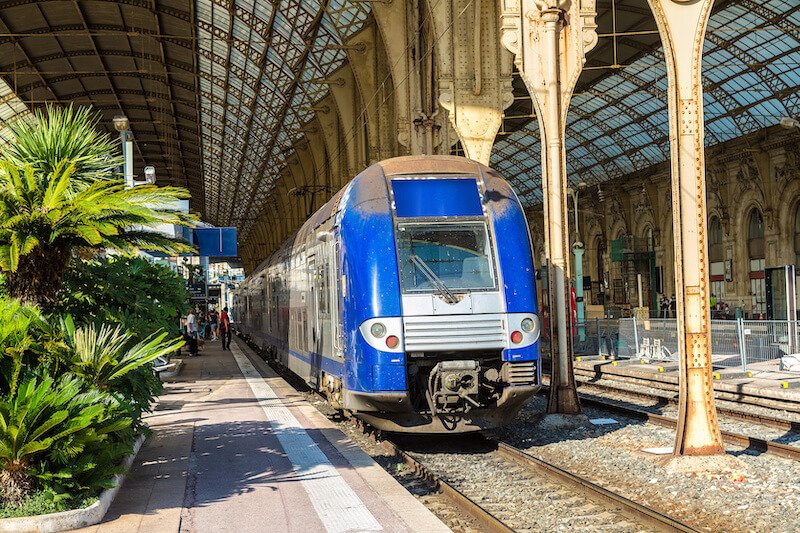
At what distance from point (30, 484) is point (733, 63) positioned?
40197 mm

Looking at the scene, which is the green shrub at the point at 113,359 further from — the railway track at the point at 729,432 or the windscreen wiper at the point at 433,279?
the railway track at the point at 729,432

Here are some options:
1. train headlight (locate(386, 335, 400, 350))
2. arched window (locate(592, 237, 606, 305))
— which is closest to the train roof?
train headlight (locate(386, 335, 400, 350))

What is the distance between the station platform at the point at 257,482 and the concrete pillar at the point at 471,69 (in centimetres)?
982

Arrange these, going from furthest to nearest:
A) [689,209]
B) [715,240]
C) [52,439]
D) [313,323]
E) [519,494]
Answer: [715,240] → [313,323] → [689,209] → [519,494] → [52,439]

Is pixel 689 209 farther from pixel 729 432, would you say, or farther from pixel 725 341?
pixel 725 341

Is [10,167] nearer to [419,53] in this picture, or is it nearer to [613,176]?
[419,53]

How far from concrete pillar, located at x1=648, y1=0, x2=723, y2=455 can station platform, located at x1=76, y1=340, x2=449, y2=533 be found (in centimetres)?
356

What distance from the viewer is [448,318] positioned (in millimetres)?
10914

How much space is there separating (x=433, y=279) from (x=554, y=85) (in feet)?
15.9

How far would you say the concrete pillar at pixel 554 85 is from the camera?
14328 millimetres

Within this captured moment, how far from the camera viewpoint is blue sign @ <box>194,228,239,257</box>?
1404 inches

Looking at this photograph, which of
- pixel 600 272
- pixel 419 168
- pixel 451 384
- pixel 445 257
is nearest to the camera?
pixel 451 384

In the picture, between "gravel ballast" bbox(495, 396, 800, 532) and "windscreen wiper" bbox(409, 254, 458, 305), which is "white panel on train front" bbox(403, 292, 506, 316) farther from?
"gravel ballast" bbox(495, 396, 800, 532)

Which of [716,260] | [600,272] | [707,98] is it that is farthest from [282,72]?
[600,272]
